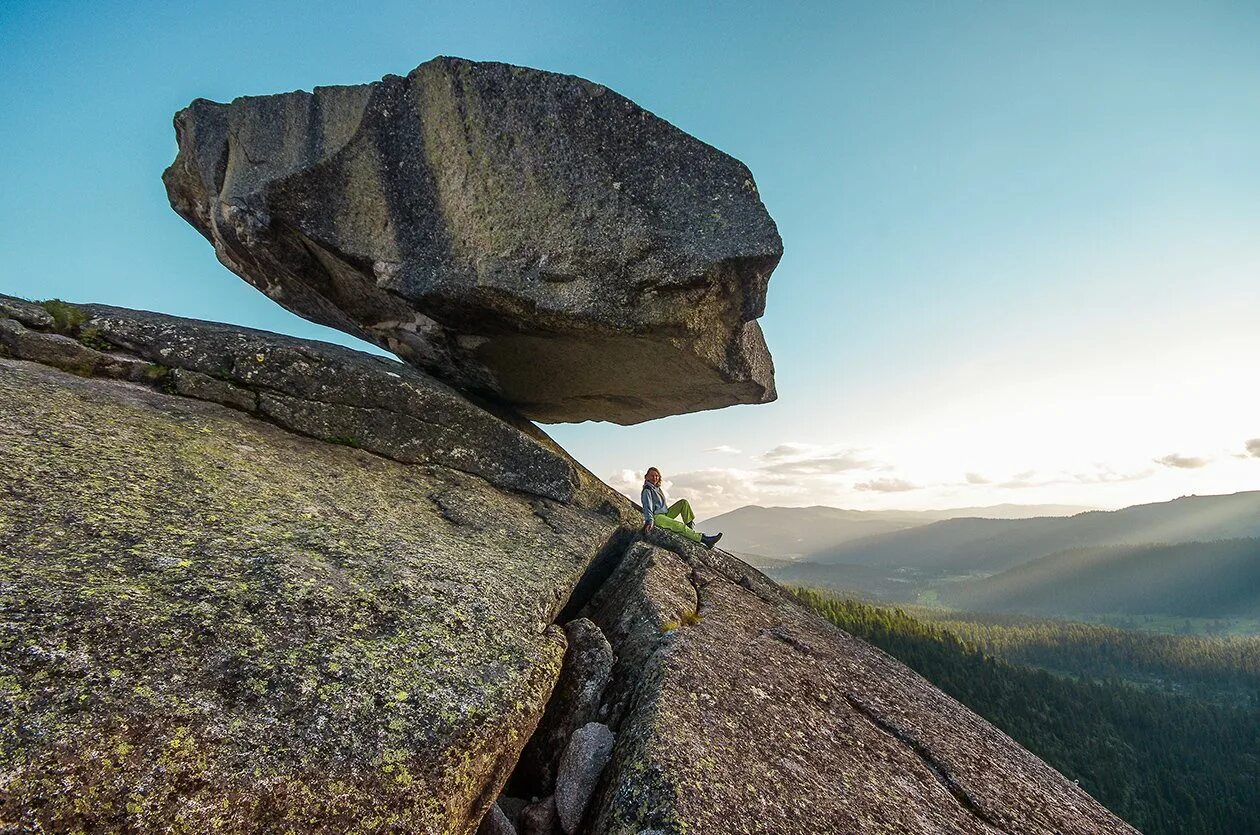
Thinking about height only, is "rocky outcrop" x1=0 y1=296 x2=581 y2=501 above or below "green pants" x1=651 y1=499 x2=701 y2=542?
above

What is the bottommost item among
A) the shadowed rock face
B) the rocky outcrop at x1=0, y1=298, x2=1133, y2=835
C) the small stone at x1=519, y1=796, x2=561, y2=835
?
the small stone at x1=519, y1=796, x2=561, y2=835

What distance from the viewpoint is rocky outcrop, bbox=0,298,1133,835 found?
219 inches

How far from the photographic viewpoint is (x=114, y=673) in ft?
18.7

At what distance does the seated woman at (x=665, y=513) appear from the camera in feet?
57.3

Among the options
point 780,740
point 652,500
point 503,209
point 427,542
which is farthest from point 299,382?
point 780,740

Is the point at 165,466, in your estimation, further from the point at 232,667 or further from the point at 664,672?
the point at 664,672

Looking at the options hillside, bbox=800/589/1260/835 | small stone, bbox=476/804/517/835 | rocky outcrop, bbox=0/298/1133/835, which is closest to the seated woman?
rocky outcrop, bbox=0/298/1133/835

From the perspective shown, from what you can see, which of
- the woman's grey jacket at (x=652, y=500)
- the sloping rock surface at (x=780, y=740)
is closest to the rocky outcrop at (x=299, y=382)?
the woman's grey jacket at (x=652, y=500)

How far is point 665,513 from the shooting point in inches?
725

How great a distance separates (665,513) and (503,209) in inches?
409

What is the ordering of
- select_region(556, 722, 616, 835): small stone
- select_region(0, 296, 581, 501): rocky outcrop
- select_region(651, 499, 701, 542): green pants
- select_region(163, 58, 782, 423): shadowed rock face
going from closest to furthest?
select_region(556, 722, 616, 835): small stone, select_region(0, 296, 581, 501): rocky outcrop, select_region(163, 58, 782, 423): shadowed rock face, select_region(651, 499, 701, 542): green pants

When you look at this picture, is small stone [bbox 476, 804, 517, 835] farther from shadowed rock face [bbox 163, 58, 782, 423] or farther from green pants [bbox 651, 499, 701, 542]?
shadowed rock face [bbox 163, 58, 782, 423]

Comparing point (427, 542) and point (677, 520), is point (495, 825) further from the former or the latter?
point (677, 520)

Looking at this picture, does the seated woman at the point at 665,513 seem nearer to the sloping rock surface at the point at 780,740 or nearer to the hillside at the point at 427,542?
the hillside at the point at 427,542
